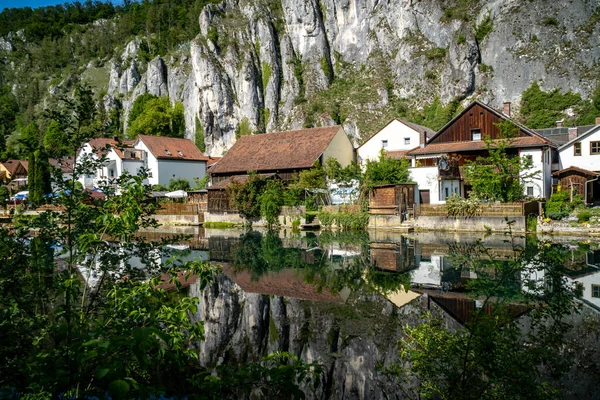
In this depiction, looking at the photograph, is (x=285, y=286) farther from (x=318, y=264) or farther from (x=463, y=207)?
(x=463, y=207)

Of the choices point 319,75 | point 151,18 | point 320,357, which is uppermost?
point 151,18

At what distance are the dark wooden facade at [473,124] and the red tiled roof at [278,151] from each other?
38.8ft

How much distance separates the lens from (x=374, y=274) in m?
16.7

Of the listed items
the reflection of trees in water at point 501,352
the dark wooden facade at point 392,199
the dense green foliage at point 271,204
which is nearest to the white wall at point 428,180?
the dark wooden facade at point 392,199

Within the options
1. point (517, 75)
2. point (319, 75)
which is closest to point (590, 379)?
point (517, 75)

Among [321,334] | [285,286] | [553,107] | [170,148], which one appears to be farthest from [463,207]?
[170,148]

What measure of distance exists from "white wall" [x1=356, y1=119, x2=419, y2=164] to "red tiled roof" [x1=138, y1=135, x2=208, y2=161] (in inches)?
902

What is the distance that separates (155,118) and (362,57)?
39029 mm

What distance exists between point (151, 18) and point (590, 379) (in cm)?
13368

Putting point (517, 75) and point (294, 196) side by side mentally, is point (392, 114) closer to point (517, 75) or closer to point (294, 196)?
point (517, 75)

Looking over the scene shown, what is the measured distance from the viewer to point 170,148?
58.8 m

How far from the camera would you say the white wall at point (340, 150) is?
4534 cm

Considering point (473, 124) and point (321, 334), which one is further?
point (473, 124)

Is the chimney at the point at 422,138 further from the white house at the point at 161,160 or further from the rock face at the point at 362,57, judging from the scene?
the white house at the point at 161,160
